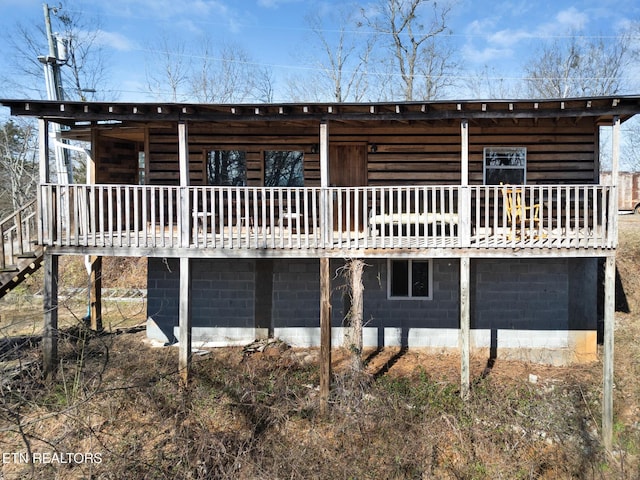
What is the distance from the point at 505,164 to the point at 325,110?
546 centimetres

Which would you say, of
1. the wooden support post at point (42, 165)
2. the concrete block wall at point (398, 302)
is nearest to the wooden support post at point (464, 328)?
the concrete block wall at point (398, 302)

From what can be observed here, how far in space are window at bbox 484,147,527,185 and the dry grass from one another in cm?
478

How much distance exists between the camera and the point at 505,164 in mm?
11680

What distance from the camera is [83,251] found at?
9.36 meters

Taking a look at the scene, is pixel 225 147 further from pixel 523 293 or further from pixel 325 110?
pixel 523 293

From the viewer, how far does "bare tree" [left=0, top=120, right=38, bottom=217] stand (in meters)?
26.6

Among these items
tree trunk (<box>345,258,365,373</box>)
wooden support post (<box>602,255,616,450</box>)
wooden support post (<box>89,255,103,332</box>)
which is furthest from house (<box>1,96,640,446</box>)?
wooden support post (<box>89,255,103,332</box>)

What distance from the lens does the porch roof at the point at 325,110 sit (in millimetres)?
8711

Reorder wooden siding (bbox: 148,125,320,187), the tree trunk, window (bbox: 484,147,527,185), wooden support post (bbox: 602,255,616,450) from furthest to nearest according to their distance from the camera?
wooden siding (bbox: 148,125,320,187) → window (bbox: 484,147,527,185) → the tree trunk → wooden support post (bbox: 602,255,616,450)

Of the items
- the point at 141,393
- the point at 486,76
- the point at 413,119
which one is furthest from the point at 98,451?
the point at 486,76

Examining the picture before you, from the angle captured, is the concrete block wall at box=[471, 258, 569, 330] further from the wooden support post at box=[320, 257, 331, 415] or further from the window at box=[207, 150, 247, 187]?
the window at box=[207, 150, 247, 187]

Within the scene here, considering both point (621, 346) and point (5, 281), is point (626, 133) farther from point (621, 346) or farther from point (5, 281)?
point (5, 281)

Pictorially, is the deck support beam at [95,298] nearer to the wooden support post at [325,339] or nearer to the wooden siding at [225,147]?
the wooden siding at [225,147]

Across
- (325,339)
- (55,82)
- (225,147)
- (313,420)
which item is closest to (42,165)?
(225,147)
